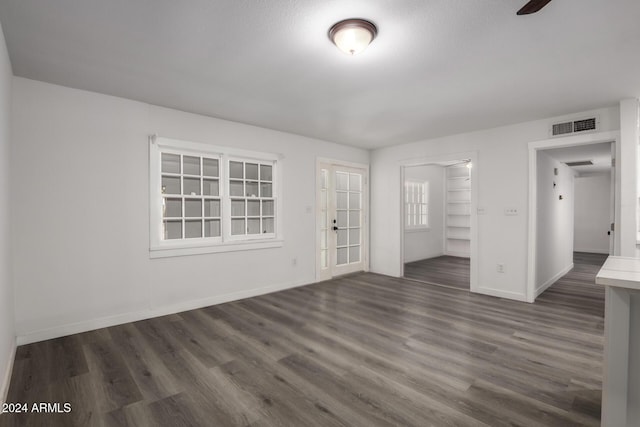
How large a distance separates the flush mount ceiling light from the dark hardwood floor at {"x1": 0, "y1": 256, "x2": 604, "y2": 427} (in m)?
2.47

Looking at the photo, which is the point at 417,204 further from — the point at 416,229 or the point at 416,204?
the point at 416,229

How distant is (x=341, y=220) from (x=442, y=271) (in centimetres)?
250

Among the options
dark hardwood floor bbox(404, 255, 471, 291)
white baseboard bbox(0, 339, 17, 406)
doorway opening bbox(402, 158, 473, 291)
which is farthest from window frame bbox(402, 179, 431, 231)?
white baseboard bbox(0, 339, 17, 406)

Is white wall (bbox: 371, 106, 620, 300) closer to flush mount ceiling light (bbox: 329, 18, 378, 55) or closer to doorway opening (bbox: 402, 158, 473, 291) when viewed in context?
doorway opening (bbox: 402, 158, 473, 291)

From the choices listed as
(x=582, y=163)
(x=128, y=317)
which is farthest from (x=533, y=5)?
(x=582, y=163)

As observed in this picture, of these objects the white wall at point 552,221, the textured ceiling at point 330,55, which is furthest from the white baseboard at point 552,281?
the textured ceiling at point 330,55

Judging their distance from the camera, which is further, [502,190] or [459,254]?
[459,254]

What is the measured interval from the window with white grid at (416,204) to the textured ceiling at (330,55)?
397cm

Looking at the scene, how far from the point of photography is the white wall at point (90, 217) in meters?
3.02

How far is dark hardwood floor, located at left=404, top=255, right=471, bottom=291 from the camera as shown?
562cm

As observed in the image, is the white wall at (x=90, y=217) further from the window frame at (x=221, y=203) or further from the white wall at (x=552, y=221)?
the white wall at (x=552, y=221)

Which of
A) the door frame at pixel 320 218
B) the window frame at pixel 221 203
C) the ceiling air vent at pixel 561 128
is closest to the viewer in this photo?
the window frame at pixel 221 203

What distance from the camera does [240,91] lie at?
3.36 m

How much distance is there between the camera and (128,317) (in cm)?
358
